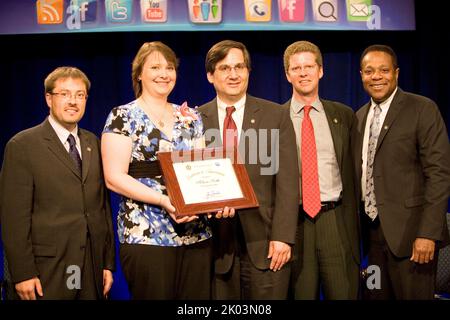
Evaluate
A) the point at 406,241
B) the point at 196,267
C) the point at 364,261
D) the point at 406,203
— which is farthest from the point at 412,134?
the point at 364,261

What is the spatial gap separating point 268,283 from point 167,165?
2.52 feet

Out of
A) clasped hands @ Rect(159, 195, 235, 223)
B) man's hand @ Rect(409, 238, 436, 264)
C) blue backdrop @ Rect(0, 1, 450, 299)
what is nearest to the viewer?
clasped hands @ Rect(159, 195, 235, 223)

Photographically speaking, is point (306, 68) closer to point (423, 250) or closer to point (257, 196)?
point (257, 196)

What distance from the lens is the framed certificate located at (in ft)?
7.79

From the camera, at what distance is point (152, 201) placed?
2.39 m

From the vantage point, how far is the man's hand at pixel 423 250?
287 cm

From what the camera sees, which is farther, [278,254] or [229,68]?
[229,68]

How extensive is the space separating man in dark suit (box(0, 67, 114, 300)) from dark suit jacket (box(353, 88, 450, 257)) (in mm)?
1466

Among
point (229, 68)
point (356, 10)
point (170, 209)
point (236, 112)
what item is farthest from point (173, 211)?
point (356, 10)

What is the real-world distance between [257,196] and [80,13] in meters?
2.63

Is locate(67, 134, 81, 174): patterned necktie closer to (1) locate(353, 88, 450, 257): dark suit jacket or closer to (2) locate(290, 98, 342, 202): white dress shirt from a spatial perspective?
(2) locate(290, 98, 342, 202): white dress shirt

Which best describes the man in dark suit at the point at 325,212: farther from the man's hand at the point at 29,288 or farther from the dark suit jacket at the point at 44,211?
the man's hand at the point at 29,288

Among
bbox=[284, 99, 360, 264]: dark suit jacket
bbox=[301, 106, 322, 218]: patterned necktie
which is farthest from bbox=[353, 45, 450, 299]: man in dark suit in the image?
bbox=[301, 106, 322, 218]: patterned necktie

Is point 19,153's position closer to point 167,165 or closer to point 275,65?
point 167,165
